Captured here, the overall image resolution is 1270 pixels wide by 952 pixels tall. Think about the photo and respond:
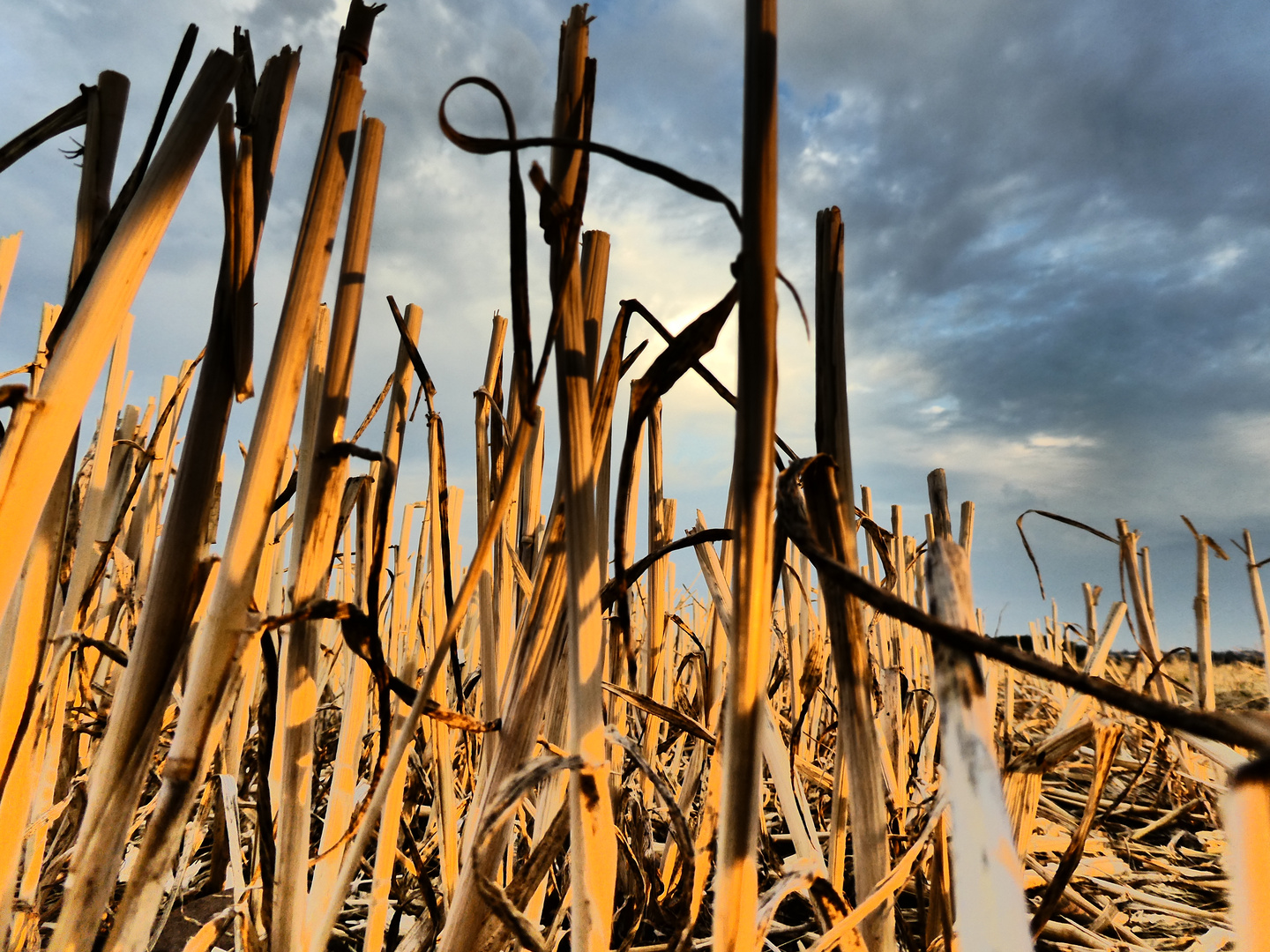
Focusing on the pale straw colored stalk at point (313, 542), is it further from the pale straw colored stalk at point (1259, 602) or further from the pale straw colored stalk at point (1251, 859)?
the pale straw colored stalk at point (1259, 602)

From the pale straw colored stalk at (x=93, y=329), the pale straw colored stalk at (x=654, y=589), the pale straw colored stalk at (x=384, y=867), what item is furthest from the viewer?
the pale straw colored stalk at (x=654, y=589)

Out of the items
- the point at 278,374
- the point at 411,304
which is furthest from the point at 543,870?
the point at 411,304

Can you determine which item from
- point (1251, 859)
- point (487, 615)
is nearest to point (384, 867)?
point (487, 615)

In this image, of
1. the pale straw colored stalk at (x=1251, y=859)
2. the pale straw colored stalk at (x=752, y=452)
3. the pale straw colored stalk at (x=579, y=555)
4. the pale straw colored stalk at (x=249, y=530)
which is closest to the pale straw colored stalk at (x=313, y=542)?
the pale straw colored stalk at (x=249, y=530)

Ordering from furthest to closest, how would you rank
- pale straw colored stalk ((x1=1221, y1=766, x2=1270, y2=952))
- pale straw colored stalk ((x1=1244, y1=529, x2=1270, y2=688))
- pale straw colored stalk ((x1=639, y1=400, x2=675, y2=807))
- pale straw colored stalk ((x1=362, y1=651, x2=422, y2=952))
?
1. pale straw colored stalk ((x1=1244, y1=529, x2=1270, y2=688))
2. pale straw colored stalk ((x1=639, y1=400, x2=675, y2=807))
3. pale straw colored stalk ((x1=362, y1=651, x2=422, y2=952))
4. pale straw colored stalk ((x1=1221, y1=766, x2=1270, y2=952))

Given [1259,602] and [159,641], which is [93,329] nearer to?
[159,641]

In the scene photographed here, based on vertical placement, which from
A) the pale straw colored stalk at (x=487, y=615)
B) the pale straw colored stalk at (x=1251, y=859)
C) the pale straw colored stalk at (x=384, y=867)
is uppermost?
the pale straw colored stalk at (x=487, y=615)

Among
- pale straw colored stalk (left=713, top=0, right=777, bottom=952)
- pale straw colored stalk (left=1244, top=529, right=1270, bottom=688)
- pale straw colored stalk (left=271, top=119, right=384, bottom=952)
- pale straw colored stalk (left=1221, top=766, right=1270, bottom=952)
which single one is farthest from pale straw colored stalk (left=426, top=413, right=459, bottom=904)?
pale straw colored stalk (left=1244, top=529, right=1270, bottom=688)

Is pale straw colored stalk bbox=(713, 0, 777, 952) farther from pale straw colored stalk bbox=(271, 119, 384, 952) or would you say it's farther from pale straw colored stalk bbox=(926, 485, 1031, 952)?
pale straw colored stalk bbox=(271, 119, 384, 952)

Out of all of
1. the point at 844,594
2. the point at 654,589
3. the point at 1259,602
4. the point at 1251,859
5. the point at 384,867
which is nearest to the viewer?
the point at 1251,859

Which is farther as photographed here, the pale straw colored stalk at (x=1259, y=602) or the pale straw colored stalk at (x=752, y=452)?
the pale straw colored stalk at (x=1259, y=602)

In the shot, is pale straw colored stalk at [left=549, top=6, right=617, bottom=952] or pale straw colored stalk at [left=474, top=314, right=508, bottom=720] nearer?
pale straw colored stalk at [left=549, top=6, right=617, bottom=952]

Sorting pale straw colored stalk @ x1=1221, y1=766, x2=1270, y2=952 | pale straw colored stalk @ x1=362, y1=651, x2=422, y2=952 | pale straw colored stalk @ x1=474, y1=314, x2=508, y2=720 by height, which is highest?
pale straw colored stalk @ x1=474, y1=314, x2=508, y2=720

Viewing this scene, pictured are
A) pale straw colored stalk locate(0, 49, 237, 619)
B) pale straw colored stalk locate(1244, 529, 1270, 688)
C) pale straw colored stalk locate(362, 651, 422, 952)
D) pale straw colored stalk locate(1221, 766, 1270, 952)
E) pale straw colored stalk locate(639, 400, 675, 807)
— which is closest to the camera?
pale straw colored stalk locate(1221, 766, 1270, 952)
